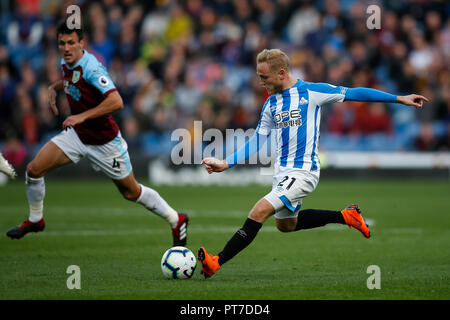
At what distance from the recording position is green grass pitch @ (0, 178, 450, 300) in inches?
257

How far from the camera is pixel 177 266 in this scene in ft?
23.6

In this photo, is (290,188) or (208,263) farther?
(290,188)

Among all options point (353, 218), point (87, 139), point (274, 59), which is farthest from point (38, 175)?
point (353, 218)

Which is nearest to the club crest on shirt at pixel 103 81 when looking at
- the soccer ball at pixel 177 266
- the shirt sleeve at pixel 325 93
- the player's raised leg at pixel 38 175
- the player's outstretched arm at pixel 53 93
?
the player's outstretched arm at pixel 53 93

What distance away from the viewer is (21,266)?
25.9 feet

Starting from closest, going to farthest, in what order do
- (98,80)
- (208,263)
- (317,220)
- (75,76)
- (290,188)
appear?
(208,263) → (290,188) → (317,220) → (98,80) → (75,76)

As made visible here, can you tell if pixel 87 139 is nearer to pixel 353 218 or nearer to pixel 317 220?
pixel 317 220

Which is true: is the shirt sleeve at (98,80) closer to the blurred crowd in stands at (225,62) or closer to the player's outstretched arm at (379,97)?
the player's outstretched arm at (379,97)

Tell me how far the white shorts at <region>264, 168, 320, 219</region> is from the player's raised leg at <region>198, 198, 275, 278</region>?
0.32 feet

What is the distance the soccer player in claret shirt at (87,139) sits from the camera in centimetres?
821

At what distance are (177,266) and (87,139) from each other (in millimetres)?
2120

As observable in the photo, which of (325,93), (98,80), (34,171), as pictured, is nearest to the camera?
(325,93)

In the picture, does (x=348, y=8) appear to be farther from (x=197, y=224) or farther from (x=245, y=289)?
(x=245, y=289)
